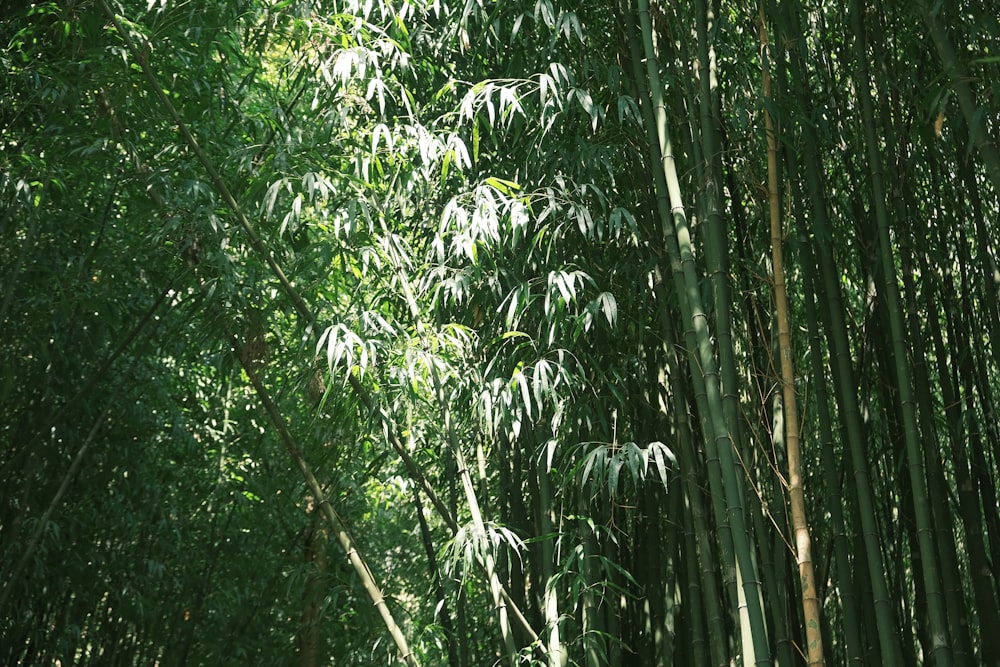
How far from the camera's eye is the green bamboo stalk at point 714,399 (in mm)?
2092

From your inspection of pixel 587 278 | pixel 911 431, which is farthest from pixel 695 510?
pixel 587 278

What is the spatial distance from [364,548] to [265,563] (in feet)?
1.75

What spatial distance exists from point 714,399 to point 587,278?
62cm

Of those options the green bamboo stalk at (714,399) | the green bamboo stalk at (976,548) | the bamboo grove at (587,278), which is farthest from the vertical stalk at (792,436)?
the green bamboo stalk at (976,548)

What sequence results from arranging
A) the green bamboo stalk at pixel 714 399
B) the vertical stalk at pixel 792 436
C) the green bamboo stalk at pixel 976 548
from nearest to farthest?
1. the green bamboo stalk at pixel 714 399
2. the vertical stalk at pixel 792 436
3. the green bamboo stalk at pixel 976 548

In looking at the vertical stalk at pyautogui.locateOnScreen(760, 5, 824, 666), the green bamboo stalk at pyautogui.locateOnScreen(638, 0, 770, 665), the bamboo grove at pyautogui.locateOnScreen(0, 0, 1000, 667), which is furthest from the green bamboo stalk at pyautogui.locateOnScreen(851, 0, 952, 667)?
the green bamboo stalk at pyautogui.locateOnScreen(638, 0, 770, 665)

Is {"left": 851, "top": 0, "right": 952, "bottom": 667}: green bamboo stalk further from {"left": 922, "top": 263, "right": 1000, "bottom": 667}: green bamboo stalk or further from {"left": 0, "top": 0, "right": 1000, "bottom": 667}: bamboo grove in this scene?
{"left": 922, "top": 263, "right": 1000, "bottom": 667}: green bamboo stalk

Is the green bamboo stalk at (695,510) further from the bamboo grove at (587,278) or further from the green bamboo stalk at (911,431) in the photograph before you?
the green bamboo stalk at (911,431)

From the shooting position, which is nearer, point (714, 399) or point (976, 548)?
point (714, 399)

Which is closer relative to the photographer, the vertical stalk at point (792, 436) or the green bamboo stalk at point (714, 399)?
the green bamboo stalk at point (714, 399)

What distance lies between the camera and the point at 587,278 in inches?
105

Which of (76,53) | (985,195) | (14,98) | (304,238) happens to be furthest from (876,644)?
(14,98)

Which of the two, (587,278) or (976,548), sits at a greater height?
(587,278)

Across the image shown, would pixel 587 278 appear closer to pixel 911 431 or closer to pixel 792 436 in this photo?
pixel 792 436
